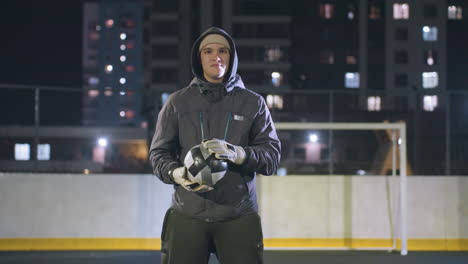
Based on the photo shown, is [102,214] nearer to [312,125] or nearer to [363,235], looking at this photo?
[312,125]

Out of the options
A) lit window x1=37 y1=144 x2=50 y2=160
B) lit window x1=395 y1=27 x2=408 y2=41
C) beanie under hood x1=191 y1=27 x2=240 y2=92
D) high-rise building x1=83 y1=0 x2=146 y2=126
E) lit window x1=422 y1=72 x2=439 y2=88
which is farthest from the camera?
high-rise building x1=83 y1=0 x2=146 y2=126

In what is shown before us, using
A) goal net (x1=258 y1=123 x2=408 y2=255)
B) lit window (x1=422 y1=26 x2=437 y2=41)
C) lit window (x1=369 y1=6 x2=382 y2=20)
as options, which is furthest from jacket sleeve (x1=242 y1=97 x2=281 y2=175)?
lit window (x1=422 y1=26 x2=437 y2=41)

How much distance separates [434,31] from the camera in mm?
53906

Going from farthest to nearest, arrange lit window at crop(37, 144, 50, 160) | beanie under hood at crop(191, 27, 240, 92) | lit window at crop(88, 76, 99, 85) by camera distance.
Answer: lit window at crop(88, 76, 99, 85), lit window at crop(37, 144, 50, 160), beanie under hood at crop(191, 27, 240, 92)

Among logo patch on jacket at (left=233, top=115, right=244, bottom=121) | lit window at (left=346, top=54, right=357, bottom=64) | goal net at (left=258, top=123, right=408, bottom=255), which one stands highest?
lit window at (left=346, top=54, right=357, bottom=64)

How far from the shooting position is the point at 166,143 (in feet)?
7.84

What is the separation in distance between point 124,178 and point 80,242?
105cm

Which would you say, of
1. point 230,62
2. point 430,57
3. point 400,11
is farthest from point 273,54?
point 230,62

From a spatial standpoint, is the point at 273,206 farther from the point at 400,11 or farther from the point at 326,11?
the point at 400,11

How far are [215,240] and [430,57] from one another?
179 ft

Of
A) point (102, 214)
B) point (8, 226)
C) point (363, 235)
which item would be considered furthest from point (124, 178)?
point (363, 235)

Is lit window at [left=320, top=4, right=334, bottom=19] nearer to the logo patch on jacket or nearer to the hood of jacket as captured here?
the hood of jacket

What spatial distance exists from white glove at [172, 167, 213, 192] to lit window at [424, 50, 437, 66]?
54254 mm

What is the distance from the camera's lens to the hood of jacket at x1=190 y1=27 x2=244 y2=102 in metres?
2.42
